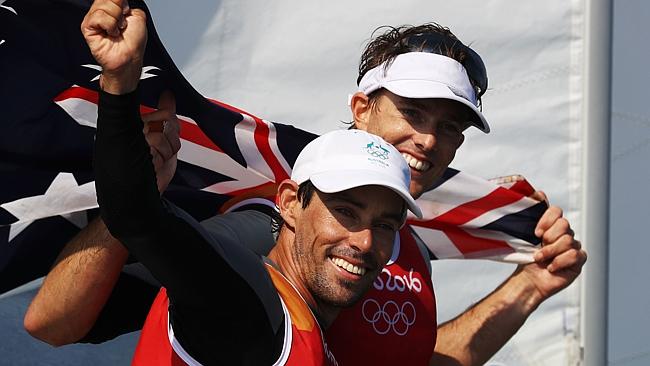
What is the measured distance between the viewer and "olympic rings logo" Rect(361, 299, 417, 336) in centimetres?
203

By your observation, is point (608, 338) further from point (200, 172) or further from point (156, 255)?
point (156, 255)

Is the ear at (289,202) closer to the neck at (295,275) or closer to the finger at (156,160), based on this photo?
the neck at (295,275)

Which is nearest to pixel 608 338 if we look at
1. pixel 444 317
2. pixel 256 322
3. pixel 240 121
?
pixel 444 317

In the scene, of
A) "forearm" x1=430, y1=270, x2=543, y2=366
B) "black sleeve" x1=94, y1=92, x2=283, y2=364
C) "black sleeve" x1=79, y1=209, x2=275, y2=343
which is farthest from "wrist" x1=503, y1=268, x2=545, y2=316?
"black sleeve" x1=94, y1=92, x2=283, y2=364

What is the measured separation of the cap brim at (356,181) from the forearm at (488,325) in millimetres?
731

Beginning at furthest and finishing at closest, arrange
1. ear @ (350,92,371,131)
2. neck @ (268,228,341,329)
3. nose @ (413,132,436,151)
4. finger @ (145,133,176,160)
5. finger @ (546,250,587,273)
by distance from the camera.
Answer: finger @ (546,250,587,273) < ear @ (350,92,371,131) < nose @ (413,132,436,151) < neck @ (268,228,341,329) < finger @ (145,133,176,160)

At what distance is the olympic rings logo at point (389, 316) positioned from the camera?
6.65 feet

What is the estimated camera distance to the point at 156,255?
1496 mm

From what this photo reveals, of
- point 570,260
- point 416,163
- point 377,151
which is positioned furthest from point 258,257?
point 570,260

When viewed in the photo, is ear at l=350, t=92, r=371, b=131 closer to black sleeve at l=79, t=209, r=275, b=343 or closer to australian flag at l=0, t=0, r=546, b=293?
australian flag at l=0, t=0, r=546, b=293

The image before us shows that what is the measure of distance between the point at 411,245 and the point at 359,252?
0.50 metres

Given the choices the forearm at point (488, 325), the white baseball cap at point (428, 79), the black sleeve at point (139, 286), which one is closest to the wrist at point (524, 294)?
the forearm at point (488, 325)

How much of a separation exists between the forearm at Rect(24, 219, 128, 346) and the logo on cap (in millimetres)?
328

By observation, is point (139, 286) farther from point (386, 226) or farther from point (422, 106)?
point (422, 106)
